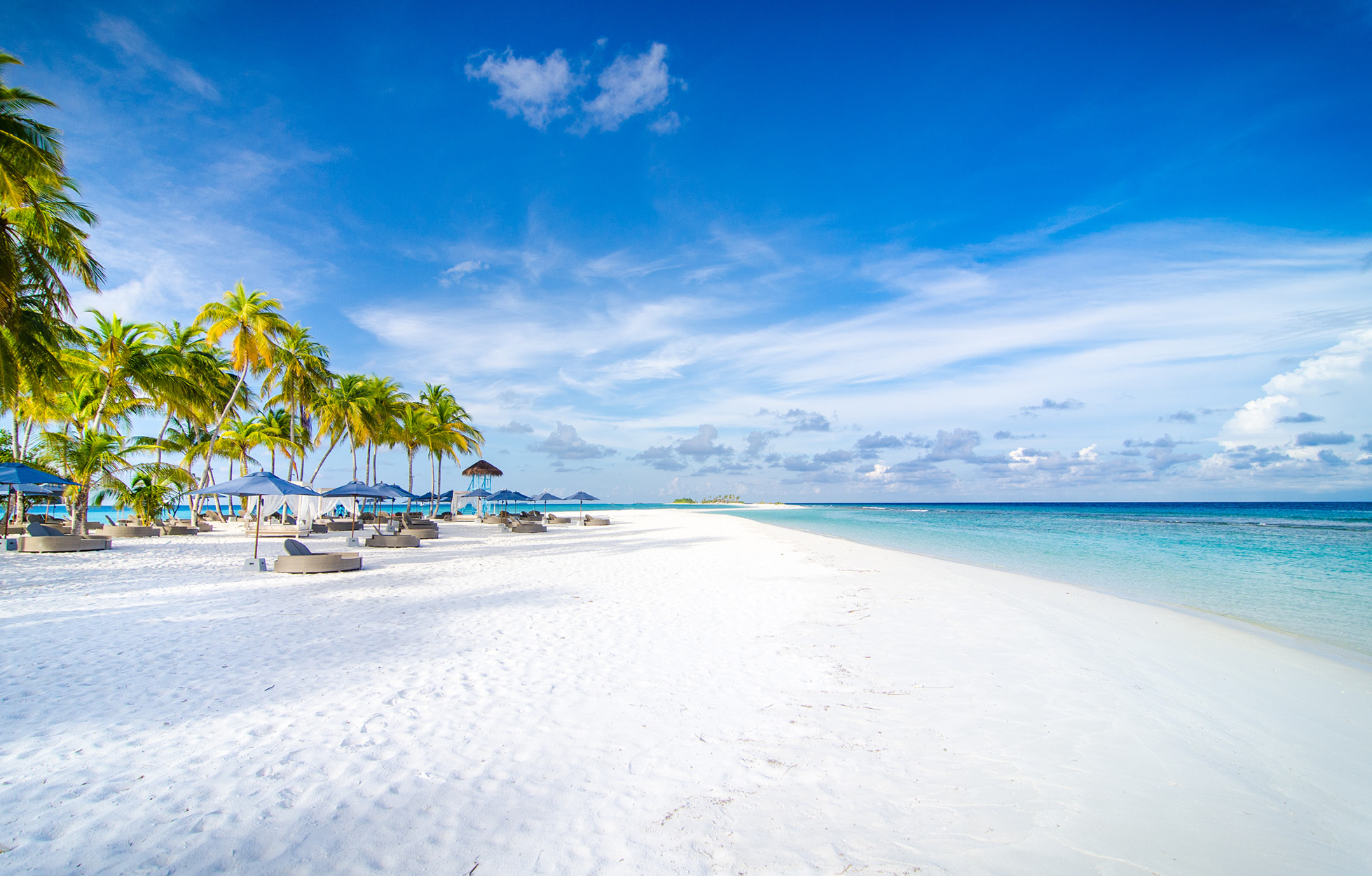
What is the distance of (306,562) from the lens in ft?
36.1

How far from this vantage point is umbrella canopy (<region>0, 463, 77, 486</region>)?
1370 centimetres

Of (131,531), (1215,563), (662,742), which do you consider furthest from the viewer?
(131,531)

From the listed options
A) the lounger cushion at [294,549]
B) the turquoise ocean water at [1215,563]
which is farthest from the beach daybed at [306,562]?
the turquoise ocean water at [1215,563]

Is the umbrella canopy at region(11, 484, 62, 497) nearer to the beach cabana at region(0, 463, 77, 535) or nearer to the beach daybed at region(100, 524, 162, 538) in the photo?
the beach cabana at region(0, 463, 77, 535)

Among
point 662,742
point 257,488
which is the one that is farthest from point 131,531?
point 662,742

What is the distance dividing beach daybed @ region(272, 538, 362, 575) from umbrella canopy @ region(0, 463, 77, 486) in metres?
8.21

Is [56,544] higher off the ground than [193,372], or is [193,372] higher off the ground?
[193,372]

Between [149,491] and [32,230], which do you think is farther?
[149,491]

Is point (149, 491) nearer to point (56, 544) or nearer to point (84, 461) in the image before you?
point (84, 461)

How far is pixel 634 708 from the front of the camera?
4.50 meters

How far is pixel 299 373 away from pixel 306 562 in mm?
18438

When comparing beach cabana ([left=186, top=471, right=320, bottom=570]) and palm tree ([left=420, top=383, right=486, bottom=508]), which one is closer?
beach cabana ([left=186, top=471, right=320, bottom=570])

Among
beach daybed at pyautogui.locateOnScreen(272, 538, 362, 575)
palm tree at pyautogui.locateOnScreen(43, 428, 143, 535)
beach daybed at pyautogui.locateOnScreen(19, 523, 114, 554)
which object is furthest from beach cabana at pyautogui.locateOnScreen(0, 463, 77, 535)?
beach daybed at pyautogui.locateOnScreen(272, 538, 362, 575)

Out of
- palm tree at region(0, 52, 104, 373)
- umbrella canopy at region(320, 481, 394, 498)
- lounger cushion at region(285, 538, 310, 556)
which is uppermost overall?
palm tree at region(0, 52, 104, 373)
